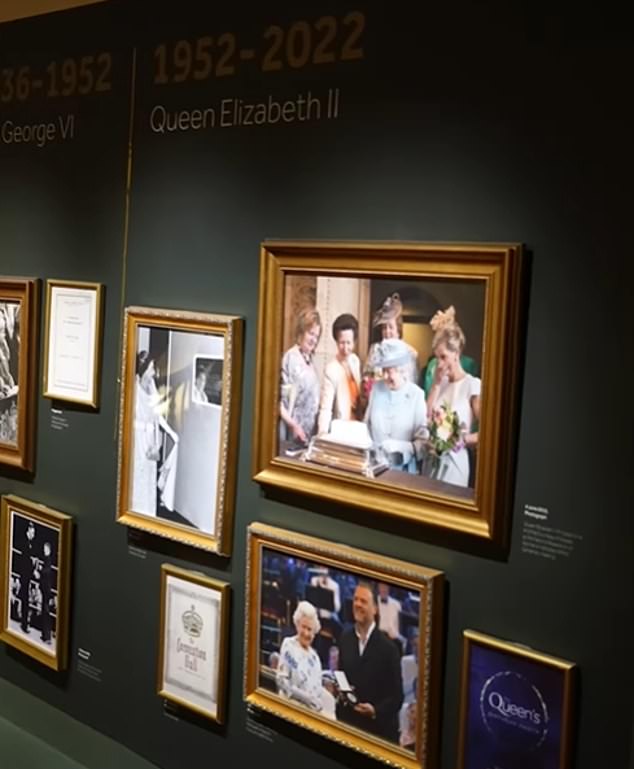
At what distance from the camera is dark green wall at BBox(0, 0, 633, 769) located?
227 centimetres


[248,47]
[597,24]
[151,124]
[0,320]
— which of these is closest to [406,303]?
[597,24]

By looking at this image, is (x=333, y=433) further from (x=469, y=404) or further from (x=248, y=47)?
(x=248, y=47)

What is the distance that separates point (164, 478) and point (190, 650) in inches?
21.5

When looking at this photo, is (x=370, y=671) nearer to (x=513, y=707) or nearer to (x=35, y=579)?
(x=513, y=707)

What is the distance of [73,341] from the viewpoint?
352cm

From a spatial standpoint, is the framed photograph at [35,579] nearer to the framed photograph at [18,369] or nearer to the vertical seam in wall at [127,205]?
the framed photograph at [18,369]

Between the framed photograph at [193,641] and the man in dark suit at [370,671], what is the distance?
502 mm

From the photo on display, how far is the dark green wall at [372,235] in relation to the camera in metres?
2.27

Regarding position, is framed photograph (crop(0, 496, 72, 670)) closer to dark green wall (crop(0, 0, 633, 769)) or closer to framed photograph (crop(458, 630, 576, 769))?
dark green wall (crop(0, 0, 633, 769))

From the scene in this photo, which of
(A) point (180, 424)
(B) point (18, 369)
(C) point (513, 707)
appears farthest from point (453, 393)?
(B) point (18, 369)

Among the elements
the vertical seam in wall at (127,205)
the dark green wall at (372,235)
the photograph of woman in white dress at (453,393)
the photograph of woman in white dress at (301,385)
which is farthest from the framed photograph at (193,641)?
the photograph of woman in white dress at (453,393)

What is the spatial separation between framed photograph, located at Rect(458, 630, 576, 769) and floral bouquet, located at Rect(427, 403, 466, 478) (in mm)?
436

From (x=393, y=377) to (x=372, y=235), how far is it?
0.38 metres

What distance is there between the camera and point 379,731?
2.69m
